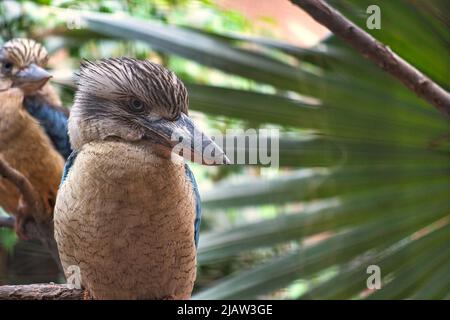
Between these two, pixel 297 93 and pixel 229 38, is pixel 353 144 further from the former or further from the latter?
pixel 229 38

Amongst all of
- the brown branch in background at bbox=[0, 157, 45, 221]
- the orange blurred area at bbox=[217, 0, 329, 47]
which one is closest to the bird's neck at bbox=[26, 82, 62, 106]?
the brown branch in background at bbox=[0, 157, 45, 221]

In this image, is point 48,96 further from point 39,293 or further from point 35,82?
point 39,293

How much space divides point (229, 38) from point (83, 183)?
34.8 inches

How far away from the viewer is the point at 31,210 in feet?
4.44

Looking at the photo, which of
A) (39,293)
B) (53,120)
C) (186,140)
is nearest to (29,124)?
(53,120)

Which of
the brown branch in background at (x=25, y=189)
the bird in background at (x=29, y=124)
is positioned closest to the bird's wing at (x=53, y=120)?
the bird in background at (x=29, y=124)

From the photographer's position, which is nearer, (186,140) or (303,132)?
(186,140)

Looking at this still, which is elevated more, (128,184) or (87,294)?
(128,184)

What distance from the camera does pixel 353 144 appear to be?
5.33 feet

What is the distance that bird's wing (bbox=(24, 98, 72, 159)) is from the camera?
4.52 ft

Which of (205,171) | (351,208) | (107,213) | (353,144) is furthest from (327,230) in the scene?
(107,213)

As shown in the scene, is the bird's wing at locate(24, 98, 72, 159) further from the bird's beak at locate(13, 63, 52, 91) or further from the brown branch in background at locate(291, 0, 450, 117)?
the brown branch in background at locate(291, 0, 450, 117)

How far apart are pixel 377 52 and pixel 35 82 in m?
0.56

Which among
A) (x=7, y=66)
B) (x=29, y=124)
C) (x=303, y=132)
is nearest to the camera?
(x=7, y=66)
